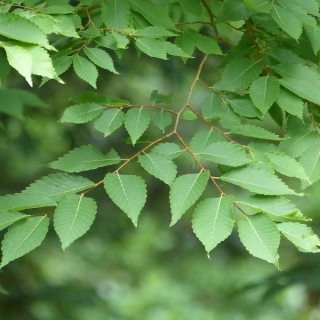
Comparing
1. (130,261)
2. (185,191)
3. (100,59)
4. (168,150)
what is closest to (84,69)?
(100,59)

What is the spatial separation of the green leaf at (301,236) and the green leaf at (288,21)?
468 mm

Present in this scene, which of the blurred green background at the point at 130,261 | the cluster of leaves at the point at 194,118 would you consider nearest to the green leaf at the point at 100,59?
the cluster of leaves at the point at 194,118

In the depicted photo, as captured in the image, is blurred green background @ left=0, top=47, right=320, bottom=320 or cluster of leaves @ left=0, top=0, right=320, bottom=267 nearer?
cluster of leaves @ left=0, top=0, right=320, bottom=267

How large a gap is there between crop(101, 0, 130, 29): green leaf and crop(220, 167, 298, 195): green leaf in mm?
468

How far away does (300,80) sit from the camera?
1.48m

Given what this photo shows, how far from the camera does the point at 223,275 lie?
4.40 m

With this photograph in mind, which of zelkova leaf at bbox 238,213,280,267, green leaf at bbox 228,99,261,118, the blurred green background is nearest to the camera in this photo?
zelkova leaf at bbox 238,213,280,267

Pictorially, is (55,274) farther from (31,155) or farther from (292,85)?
(292,85)

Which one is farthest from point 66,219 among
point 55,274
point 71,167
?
point 55,274

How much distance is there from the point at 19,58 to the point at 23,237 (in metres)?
0.40

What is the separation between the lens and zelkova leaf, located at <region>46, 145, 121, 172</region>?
1334 mm

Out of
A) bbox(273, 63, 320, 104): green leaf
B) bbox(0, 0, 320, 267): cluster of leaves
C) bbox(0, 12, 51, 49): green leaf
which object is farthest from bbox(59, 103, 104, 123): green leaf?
bbox(273, 63, 320, 104): green leaf

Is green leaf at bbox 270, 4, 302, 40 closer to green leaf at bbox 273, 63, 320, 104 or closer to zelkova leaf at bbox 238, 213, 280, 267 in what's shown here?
green leaf at bbox 273, 63, 320, 104

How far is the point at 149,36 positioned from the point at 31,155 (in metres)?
1.99
